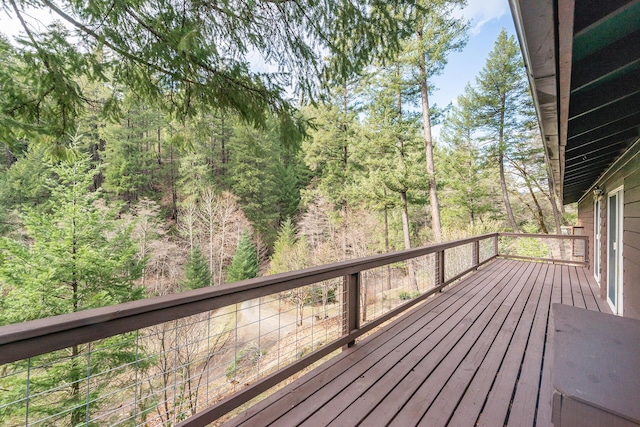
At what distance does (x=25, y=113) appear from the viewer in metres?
2.30

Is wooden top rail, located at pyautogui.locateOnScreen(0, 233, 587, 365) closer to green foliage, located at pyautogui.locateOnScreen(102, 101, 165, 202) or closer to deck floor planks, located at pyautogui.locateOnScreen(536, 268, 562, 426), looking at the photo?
deck floor planks, located at pyautogui.locateOnScreen(536, 268, 562, 426)

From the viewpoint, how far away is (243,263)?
14.8 m

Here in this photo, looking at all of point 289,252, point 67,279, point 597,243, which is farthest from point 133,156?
point 597,243

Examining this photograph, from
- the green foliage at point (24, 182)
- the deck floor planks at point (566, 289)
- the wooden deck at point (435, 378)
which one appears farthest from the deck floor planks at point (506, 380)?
the green foliage at point (24, 182)

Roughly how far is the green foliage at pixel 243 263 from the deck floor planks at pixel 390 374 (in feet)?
41.9

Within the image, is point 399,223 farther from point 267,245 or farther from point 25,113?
point 25,113

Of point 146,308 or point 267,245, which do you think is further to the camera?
point 267,245

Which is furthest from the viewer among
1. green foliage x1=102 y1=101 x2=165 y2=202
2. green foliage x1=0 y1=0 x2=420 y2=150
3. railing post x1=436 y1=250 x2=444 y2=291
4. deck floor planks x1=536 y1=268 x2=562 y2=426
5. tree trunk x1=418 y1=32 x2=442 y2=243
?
green foliage x1=102 y1=101 x2=165 y2=202

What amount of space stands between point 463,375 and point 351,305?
98 cm

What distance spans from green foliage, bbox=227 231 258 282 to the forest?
3.8 inches

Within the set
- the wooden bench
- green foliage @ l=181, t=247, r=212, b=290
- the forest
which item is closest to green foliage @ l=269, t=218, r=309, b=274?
the forest

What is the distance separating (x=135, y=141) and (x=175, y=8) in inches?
730

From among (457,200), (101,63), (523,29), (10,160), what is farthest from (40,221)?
(457,200)

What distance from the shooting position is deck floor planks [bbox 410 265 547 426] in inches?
65.6
